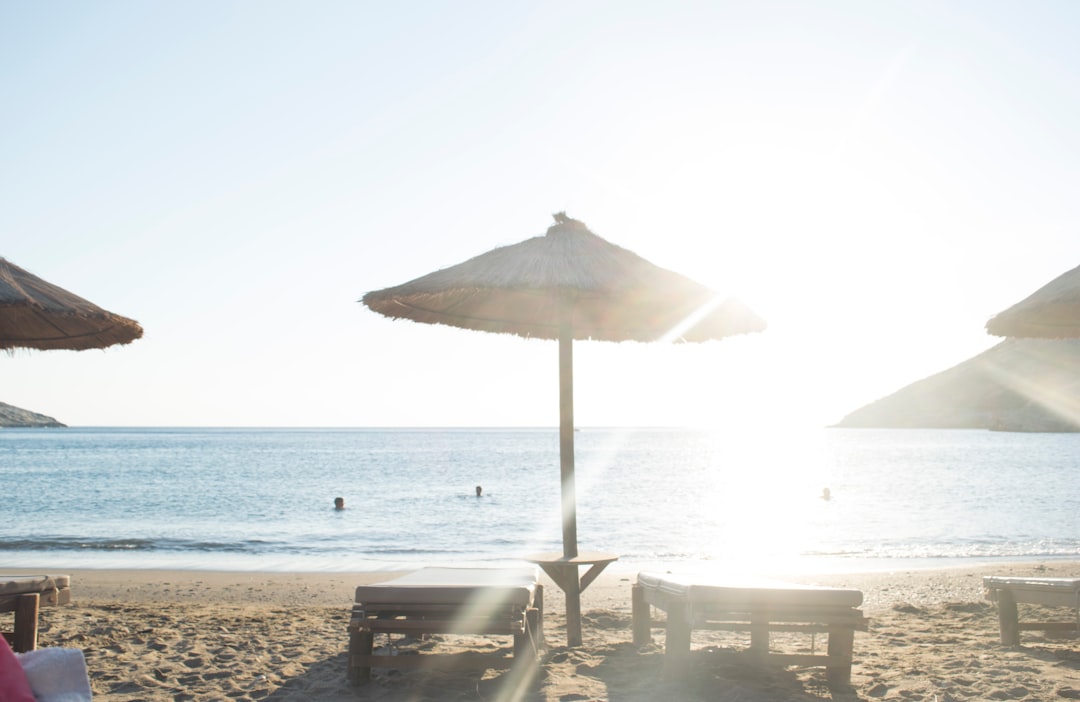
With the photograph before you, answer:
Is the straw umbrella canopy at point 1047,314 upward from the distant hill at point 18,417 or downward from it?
downward

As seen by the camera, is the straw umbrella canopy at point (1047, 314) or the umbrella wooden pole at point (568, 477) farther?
the straw umbrella canopy at point (1047, 314)

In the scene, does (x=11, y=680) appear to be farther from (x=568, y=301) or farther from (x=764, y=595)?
(x=568, y=301)

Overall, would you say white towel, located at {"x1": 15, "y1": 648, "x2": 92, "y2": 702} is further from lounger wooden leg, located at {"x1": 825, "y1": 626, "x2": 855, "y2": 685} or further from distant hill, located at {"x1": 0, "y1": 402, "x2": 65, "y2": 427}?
distant hill, located at {"x1": 0, "y1": 402, "x2": 65, "y2": 427}

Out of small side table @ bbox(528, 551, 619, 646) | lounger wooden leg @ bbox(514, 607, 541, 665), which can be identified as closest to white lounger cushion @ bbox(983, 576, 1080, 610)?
small side table @ bbox(528, 551, 619, 646)

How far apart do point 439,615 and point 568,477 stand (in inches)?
70.4

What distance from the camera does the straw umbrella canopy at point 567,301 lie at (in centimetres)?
566

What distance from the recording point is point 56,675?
253cm

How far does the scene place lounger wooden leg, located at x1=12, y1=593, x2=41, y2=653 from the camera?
14.8 feet

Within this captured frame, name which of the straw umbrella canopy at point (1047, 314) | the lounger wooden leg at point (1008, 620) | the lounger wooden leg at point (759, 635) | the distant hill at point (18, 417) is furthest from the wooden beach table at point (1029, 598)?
the distant hill at point (18, 417)

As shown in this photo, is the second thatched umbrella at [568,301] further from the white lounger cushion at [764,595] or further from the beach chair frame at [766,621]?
the white lounger cushion at [764,595]

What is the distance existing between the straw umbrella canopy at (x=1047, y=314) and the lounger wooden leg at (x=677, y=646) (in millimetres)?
4163

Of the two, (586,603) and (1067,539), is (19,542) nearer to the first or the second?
(586,603)

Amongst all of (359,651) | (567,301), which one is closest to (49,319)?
(359,651)

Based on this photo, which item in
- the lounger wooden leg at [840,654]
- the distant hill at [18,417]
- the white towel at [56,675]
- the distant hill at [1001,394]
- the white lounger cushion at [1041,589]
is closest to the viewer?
the white towel at [56,675]
